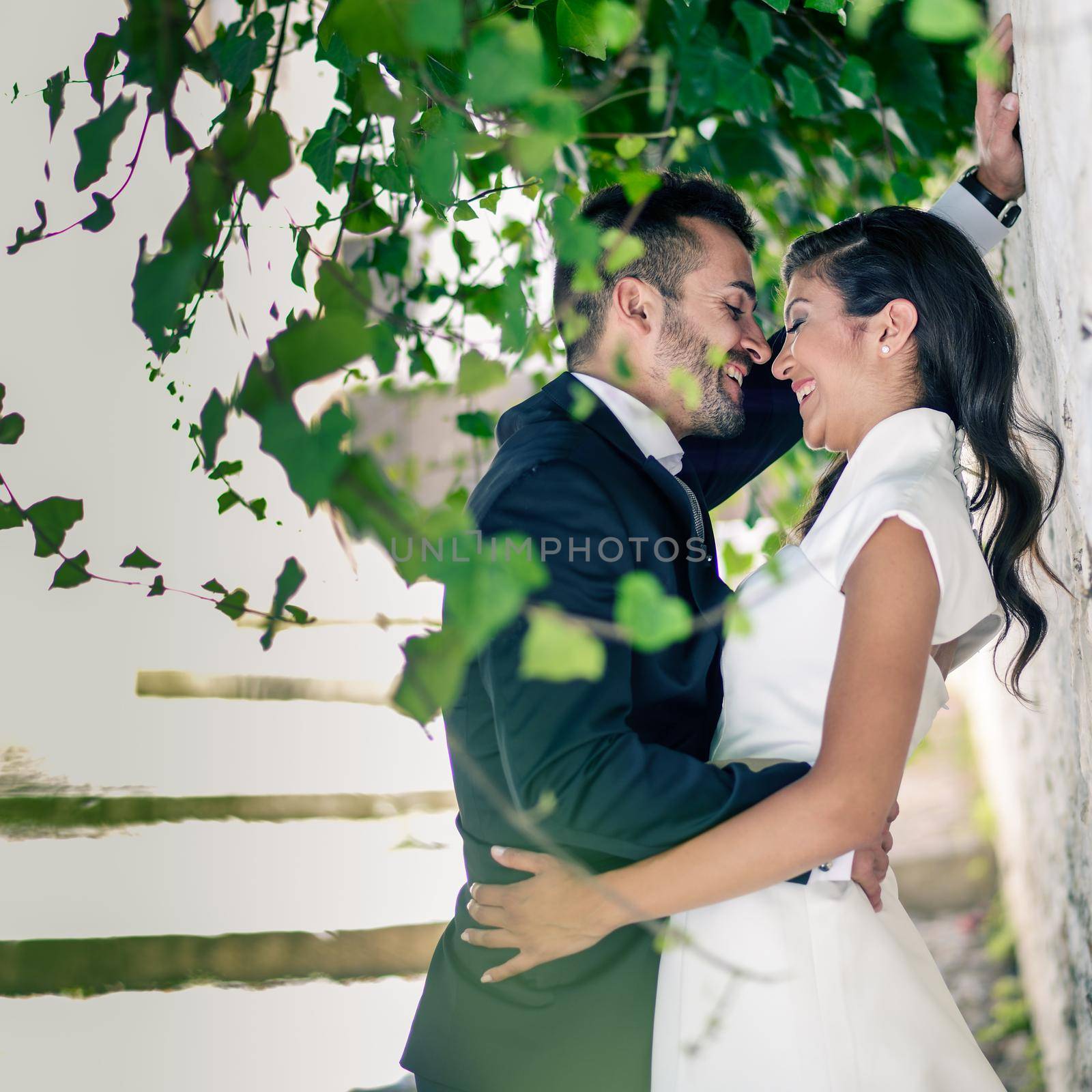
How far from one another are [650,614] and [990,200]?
4.35 ft

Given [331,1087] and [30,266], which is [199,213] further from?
[331,1087]

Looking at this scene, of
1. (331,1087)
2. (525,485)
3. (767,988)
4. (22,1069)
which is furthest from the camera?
(331,1087)

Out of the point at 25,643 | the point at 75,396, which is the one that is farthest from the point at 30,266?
the point at 25,643

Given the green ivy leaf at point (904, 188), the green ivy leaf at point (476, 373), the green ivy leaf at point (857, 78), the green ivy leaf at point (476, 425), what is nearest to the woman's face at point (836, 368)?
the green ivy leaf at point (857, 78)

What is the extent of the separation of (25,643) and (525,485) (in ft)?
6.32

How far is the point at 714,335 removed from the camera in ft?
5.73

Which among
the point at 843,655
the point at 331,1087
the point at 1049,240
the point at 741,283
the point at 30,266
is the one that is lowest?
the point at 331,1087

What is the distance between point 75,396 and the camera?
102 inches

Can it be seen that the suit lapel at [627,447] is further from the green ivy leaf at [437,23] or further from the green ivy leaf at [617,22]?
the green ivy leaf at [437,23]

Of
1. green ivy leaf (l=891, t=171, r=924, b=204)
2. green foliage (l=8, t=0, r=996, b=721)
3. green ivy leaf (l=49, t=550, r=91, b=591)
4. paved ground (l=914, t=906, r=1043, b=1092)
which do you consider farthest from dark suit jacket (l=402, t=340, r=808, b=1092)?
paved ground (l=914, t=906, r=1043, b=1092)

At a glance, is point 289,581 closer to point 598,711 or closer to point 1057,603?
point 598,711

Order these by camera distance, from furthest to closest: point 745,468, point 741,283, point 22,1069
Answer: point 22,1069, point 745,468, point 741,283

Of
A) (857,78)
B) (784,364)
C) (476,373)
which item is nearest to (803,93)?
(857,78)

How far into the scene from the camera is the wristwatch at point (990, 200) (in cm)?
157
